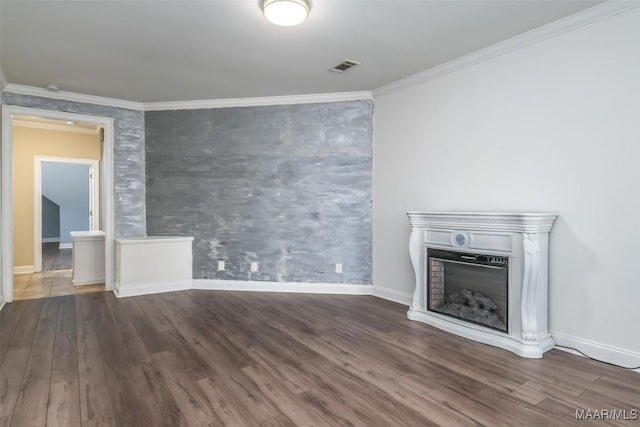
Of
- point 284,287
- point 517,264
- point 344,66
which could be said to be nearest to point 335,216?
point 284,287

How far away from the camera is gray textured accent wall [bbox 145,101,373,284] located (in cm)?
465

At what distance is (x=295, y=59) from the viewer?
354 cm

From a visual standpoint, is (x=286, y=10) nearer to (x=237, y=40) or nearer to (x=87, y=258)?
(x=237, y=40)

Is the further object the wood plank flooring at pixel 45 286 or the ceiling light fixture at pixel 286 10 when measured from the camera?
the wood plank flooring at pixel 45 286

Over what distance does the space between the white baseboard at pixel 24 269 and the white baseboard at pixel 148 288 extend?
2.51 m

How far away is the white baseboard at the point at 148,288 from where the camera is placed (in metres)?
→ 4.52

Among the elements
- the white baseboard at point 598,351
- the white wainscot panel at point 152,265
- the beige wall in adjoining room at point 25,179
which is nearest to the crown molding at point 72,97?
the white wainscot panel at point 152,265

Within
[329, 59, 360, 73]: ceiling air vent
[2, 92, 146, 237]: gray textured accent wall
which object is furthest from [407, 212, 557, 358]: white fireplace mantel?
[2, 92, 146, 237]: gray textured accent wall

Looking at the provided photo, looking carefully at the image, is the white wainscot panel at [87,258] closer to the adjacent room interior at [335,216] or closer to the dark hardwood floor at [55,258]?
the adjacent room interior at [335,216]

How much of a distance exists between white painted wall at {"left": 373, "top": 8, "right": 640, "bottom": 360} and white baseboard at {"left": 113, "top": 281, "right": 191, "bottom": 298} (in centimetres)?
357

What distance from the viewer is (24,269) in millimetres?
6012

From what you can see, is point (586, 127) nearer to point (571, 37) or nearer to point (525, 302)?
point (571, 37)

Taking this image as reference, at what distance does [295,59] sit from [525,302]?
3059 millimetres

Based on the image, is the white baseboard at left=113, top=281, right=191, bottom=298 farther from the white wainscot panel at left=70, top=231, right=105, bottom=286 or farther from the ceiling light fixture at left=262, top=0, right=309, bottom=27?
the ceiling light fixture at left=262, top=0, right=309, bottom=27
